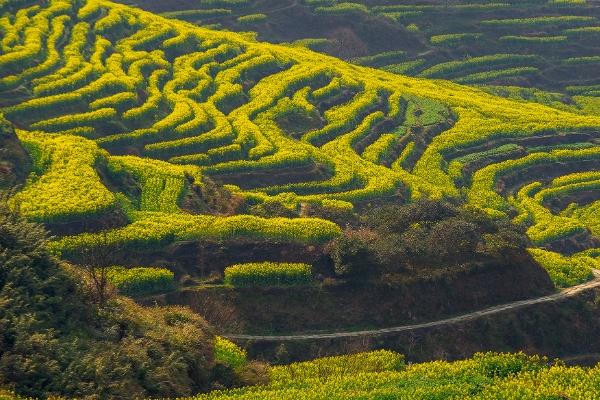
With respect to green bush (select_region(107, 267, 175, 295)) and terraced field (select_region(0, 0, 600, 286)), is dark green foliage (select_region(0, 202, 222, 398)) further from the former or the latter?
terraced field (select_region(0, 0, 600, 286))

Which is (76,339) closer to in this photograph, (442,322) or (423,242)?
(442,322)

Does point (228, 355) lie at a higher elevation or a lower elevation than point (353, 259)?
higher

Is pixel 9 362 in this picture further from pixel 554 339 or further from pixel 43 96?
pixel 43 96

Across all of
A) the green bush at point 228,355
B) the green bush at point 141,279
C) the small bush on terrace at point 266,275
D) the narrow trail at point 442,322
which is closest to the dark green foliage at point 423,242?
the small bush on terrace at point 266,275

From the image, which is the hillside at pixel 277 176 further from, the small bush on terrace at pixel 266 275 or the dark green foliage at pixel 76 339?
the dark green foliage at pixel 76 339

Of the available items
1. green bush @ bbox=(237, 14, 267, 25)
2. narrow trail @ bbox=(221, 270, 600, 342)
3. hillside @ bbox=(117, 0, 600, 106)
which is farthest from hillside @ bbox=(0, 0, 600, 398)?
hillside @ bbox=(117, 0, 600, 106)

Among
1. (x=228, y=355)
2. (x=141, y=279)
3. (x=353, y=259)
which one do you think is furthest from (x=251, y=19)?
(x=228, y=355)
